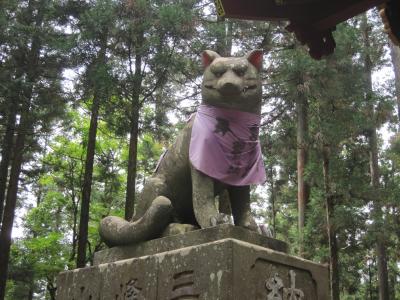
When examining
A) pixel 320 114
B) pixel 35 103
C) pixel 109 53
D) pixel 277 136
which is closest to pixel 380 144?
pixel 277 136

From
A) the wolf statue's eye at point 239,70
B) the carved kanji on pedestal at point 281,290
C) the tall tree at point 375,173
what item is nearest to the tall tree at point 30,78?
the tall tree at point 375,173

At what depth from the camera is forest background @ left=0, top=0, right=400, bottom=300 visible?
1097 cm

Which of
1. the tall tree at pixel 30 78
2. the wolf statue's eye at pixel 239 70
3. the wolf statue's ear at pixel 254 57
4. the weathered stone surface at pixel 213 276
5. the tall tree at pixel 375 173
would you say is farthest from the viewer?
the tall tree at pixel 30 78

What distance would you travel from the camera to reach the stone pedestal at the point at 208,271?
298cm

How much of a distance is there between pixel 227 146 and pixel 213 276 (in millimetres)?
1155

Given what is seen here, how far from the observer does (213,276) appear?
2.98 m

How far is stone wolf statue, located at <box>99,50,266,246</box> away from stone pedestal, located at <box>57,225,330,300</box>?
0.22 meters

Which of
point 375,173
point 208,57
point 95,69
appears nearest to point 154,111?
point 95,69

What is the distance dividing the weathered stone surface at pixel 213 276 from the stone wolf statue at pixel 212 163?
1.09ft

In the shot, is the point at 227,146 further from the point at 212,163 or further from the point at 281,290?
the point at 281,290

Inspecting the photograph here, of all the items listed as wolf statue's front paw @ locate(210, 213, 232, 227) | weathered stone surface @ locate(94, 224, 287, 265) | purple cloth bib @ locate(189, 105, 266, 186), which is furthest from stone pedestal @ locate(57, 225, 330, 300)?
purple cloth bib @ locate(189, 105, 266, 186)

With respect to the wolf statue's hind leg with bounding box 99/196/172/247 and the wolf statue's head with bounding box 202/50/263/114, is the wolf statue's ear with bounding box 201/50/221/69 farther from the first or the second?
the wolf statue's hind leg with bounding box 99/196/172/247

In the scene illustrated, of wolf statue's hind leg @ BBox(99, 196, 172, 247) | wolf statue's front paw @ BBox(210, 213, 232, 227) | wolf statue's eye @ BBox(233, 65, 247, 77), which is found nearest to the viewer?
wolf statue's front paw @ BBox(210, 213, 232, 227)

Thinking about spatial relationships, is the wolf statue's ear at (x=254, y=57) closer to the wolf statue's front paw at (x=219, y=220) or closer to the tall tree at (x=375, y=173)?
the wolf statue's front paw at (x=219, y=220)
